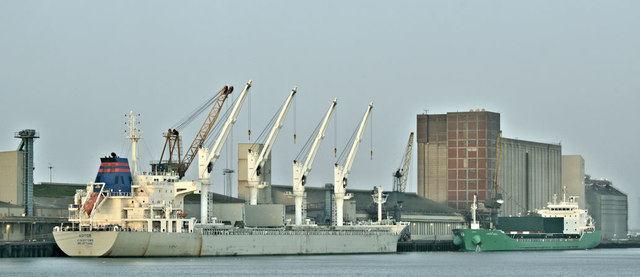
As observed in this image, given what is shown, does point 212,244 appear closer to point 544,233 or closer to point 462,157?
point 544,233

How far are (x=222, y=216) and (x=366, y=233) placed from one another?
15.0 meters

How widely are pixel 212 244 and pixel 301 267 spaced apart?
48.7 feet

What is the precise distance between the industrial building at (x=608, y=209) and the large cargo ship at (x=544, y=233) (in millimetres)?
39717

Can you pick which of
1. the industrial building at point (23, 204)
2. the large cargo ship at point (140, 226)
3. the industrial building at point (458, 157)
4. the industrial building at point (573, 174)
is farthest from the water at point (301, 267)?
the industrial building at point (573, 174)

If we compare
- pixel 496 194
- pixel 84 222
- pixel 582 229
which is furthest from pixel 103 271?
pixel 496 194

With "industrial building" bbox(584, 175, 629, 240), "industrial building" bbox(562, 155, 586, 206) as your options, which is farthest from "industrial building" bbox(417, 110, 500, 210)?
"industrial building" bbox(584, 175, 629, 240)

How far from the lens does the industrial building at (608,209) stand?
184 m

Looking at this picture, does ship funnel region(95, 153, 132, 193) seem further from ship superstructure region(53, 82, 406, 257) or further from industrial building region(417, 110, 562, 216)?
industrial building region(417, 110, 562, 216)

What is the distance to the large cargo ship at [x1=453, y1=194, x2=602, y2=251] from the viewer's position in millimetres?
129375

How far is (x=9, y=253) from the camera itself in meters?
87.4

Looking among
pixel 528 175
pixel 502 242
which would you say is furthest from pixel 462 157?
pixel 502 242

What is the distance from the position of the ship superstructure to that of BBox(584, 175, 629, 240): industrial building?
94.0 m

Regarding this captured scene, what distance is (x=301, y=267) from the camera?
81688 millimetres

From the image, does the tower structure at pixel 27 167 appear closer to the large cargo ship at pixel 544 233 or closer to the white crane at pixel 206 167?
the white crane at pixel 206 167
